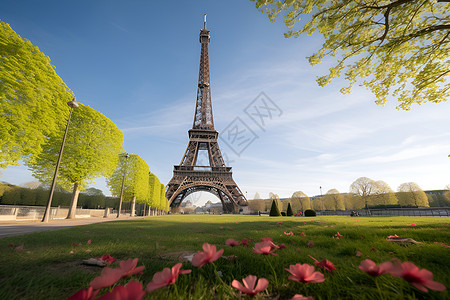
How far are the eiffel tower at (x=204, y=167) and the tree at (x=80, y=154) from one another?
21443 mm

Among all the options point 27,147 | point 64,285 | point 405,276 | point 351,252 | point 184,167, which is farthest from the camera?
point 184,167

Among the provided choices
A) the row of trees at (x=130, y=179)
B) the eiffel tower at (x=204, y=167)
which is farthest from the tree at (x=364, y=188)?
the row of trees at (x=130, y=179)

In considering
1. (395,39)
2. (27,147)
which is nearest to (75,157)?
(27,147)

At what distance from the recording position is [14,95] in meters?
9.59

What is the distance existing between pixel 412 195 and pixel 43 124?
69.5 meters

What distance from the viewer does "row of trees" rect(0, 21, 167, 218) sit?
9586mm

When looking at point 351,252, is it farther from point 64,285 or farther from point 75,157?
point 75,157

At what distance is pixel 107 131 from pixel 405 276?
72.3ft

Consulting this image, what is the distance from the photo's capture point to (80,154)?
16.1m

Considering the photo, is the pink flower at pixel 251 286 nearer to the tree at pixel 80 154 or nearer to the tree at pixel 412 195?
the tree at pixel 80 154

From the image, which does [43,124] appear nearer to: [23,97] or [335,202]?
[23,97]

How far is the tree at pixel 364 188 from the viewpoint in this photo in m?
48.7

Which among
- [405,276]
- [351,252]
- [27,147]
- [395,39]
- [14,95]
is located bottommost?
[351,252]

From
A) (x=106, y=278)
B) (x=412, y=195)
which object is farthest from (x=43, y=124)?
(x=412, y=195)
